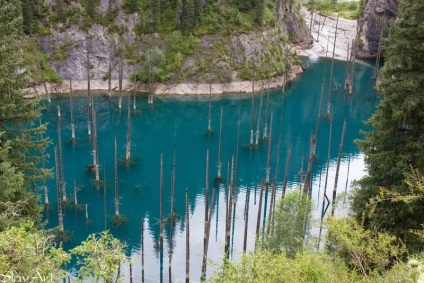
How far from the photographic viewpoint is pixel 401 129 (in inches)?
1332

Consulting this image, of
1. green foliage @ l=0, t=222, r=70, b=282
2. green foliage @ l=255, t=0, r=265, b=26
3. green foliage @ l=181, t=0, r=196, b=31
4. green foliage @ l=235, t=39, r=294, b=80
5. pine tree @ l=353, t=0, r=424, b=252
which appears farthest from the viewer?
green foliage @ l=255, t=0, r=265, b=26

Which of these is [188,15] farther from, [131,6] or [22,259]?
[22,259]

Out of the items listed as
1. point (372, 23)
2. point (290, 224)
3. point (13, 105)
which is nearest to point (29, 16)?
point (13, 105)

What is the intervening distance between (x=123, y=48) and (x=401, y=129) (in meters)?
96.2

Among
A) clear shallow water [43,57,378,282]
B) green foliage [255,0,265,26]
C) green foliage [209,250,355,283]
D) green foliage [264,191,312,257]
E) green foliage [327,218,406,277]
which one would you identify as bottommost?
clear shallow water [43,57,378,282]

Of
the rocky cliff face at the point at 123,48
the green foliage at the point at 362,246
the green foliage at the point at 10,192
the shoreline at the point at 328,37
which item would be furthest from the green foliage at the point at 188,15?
the green foliage at the point at 362,246

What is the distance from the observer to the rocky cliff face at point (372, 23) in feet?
470

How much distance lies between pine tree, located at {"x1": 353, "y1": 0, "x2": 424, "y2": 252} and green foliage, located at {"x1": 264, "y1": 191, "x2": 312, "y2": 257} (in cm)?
A: 1118

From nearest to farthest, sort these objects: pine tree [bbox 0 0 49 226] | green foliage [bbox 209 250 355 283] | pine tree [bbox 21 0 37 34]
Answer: green foliage [bbox 209 250 355 283] < pine tree [bbox 0 0 49 226] < pine tree [bbox 21 0 37 34]

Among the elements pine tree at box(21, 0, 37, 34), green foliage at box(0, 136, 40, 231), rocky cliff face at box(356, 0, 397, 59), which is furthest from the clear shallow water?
green foliage at box(0, 136, 40, 231)

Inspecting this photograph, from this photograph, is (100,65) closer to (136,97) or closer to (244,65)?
(136,97)

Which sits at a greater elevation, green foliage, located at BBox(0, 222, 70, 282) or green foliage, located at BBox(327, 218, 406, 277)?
green foliage, located at BBox(0, 222, 70, 282)

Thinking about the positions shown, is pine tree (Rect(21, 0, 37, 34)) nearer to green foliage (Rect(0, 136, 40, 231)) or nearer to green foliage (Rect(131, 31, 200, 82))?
green foliage (Rect(131, 31, 200, 82))

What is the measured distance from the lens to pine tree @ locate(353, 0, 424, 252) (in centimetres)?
3189
